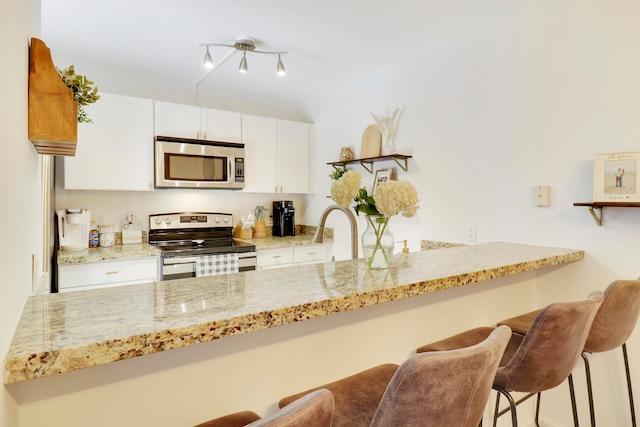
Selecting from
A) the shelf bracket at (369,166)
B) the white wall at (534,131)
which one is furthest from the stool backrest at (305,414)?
the shelf bracket at (369,166)

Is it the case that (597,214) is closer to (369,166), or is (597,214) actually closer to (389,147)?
(389,147)

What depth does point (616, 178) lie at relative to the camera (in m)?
1.79

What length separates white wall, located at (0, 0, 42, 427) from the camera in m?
0.65

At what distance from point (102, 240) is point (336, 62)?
240cm

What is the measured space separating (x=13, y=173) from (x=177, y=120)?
2704mm

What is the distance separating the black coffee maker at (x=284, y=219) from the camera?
393 cm

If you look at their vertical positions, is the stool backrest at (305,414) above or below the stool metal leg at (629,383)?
above

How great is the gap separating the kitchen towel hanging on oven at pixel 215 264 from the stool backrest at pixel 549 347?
7.60ft

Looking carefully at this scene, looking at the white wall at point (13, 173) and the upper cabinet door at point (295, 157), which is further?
the upper cabinet door at point (295, 157)

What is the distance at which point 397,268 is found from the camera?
4.75 feet

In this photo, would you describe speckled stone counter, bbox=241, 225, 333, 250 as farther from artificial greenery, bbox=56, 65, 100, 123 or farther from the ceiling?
artificial greenery, bbox=56, 65, 100, 123

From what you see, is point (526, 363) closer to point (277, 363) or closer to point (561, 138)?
point (277, 363)

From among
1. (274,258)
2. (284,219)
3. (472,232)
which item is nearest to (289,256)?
(274,258)

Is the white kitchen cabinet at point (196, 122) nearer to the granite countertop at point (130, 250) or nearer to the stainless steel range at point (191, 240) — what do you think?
the stainless steel range at point (191, 240)
